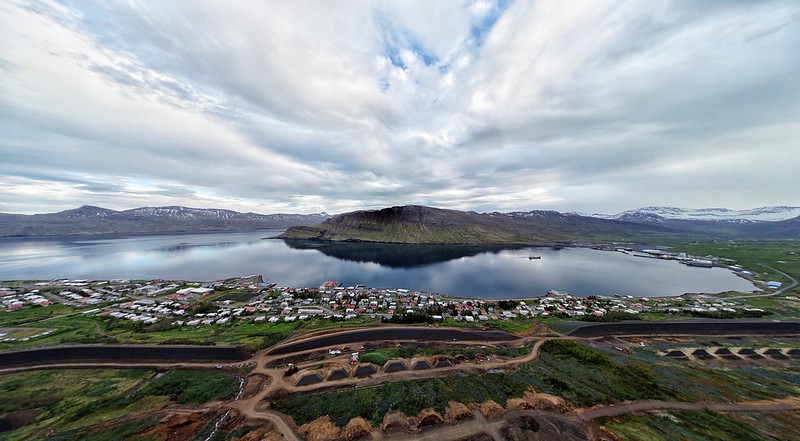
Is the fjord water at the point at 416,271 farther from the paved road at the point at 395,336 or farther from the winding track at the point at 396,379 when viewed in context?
the winding track at the point at 396,379

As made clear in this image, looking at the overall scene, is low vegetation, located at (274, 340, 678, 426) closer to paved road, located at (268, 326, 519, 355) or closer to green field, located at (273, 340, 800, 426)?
green field, located at (273, 340, 800, 426)

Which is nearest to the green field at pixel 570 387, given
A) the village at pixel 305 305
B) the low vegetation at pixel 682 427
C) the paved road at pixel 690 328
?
the low vegetation at pixel 682 427

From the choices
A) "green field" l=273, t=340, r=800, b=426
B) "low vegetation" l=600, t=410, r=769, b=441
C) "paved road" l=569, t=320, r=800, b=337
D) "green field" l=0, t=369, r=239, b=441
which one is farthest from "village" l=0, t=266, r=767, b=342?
"low vegetation" l=600, t=410, r=769, b=441

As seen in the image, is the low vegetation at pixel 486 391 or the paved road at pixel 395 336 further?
the paved road at pixel 395 336

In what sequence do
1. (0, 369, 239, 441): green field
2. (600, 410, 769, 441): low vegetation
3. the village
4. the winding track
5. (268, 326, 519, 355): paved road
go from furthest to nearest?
the village
(268, 326, 519, 355): paved road
(0, 369, 239, 441): green field
the winding track
(600, 410, 769, 441): low vegetation

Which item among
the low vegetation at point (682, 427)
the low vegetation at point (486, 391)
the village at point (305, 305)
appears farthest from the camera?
the village at point (305, 305)

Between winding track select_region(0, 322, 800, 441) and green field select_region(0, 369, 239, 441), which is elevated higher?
green field select_region(0, 369, 239, 441)

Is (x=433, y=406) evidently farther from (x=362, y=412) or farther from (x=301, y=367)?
(x=301, y=367)

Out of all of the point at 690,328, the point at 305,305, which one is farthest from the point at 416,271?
the point at 690,328

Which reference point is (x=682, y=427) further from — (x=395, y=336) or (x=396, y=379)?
(x=395, y=336)
